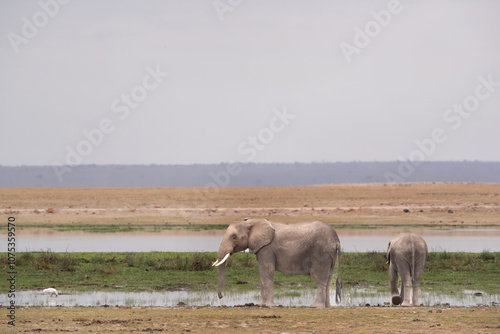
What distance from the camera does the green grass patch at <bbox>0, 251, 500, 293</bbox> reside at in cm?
2367

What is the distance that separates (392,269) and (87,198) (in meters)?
71.0

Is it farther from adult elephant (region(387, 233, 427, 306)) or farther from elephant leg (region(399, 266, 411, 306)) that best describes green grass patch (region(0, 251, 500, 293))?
elephant leg (region(399, 266, 411, 306))

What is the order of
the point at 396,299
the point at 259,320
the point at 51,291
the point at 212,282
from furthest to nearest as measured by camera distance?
the point at 212,282 < the point at 51,291 < the point at 396,299 < the point at 259,320

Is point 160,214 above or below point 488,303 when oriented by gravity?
above

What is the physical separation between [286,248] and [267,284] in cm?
89

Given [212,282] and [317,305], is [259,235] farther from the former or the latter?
[212,282]

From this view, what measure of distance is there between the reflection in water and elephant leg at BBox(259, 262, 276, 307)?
36.3 inches

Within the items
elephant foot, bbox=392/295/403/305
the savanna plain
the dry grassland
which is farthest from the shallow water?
elephant foot, bbox=392/295/403/305

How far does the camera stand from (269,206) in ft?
247

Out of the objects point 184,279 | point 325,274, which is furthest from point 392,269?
point 184,279

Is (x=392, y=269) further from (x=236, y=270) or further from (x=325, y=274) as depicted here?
(x=236, y=270)

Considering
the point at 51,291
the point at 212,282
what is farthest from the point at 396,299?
the point at 51,291

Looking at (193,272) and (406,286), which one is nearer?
(406,286)

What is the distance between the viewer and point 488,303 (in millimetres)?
20078
